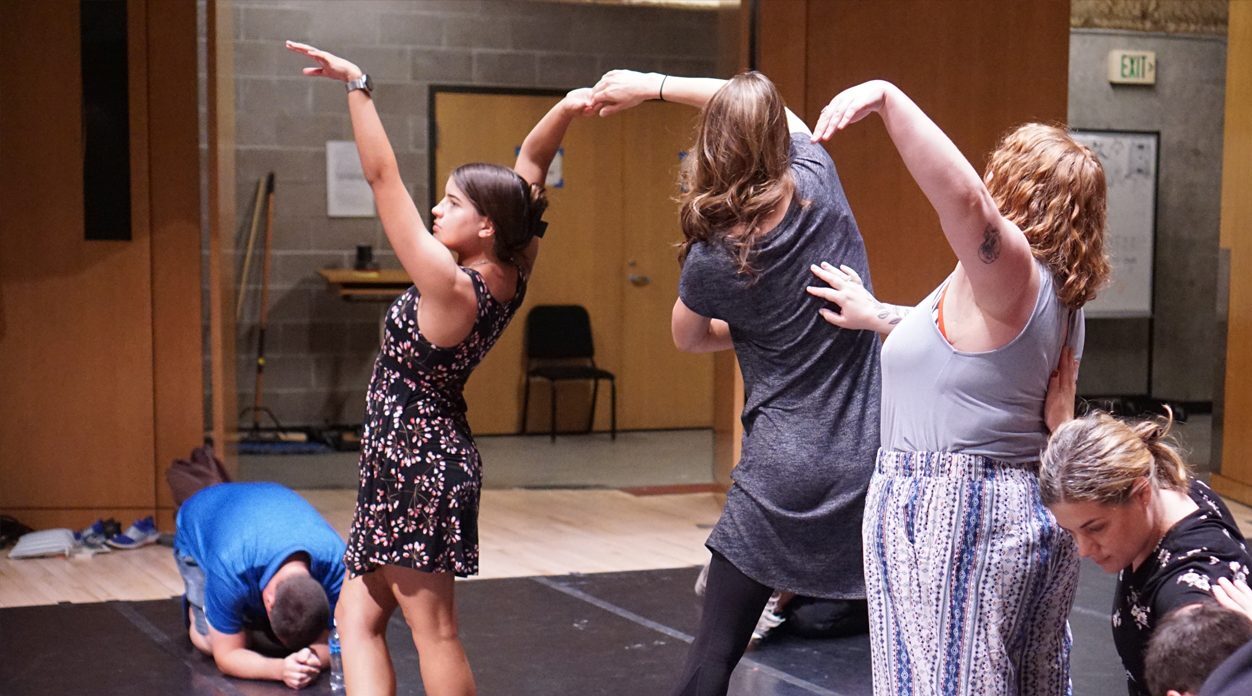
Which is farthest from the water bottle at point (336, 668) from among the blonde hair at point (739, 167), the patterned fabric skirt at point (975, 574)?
the patterned fabric skirt at point (975, 574)

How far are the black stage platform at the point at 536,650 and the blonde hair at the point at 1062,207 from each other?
1.74m

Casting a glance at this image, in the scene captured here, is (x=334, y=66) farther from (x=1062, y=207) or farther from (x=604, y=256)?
(x=604, y=256)

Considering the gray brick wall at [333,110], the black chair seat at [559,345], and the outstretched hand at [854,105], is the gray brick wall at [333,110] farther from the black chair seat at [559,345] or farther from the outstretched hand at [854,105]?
the outstretched hand at [854,105]

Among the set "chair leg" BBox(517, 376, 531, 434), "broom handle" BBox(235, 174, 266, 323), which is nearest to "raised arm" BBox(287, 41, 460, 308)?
"broom handle" BBox(235, 174, 266, 323)

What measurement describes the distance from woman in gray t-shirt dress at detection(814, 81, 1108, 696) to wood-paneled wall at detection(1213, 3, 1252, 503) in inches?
185

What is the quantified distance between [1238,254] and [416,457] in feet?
15.8

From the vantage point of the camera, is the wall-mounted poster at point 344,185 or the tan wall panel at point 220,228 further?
the wall-mounted poster at point 344,185

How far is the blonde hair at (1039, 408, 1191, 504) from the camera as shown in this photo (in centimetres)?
175

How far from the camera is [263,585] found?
3.37 m

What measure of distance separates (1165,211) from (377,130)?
7987 mm

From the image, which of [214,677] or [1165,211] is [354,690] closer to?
[214,677]

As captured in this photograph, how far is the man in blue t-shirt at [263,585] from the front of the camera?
334 cm

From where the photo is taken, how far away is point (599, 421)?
8609 mm

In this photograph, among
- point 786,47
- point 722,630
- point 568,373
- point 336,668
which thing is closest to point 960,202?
point 722,630
